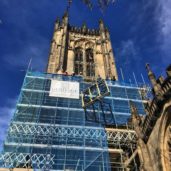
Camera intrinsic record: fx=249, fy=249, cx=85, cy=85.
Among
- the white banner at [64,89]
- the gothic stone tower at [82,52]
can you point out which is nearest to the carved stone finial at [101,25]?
the gothic stone tower at [82,52]

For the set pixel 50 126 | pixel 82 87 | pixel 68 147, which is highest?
pixel 82 87

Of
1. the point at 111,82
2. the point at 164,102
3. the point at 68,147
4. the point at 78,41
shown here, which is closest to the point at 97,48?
the point at 78,41

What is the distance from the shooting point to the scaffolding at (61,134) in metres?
19.6

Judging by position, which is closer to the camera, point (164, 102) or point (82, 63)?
point (164, 102)

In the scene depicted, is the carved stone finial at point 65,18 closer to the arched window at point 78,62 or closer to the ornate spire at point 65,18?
the ornate spire at point 65,18

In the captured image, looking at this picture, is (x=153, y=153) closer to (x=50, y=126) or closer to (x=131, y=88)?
(x=50, y=126)

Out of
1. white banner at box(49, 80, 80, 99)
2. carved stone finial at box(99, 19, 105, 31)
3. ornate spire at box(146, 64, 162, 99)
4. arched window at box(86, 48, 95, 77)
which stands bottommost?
ornate spire at box(146, 64, 162, 99)

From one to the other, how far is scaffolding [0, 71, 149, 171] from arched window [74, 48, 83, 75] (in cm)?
1177

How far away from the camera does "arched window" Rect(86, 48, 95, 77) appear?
1597 inches

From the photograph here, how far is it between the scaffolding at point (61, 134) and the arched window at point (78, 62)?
38.6 ft

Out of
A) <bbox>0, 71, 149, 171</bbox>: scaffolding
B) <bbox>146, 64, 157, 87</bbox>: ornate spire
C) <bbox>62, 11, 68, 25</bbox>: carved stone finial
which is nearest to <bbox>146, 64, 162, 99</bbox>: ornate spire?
<bbox>146, 64, 157, 87</bbox>: ornate spire

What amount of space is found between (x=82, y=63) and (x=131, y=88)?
46.4ft

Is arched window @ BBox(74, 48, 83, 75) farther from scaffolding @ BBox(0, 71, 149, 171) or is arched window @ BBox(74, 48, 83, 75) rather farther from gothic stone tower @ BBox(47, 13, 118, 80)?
scaffolding @ BBox(0, 71, 149, 171)

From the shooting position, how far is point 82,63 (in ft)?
139
